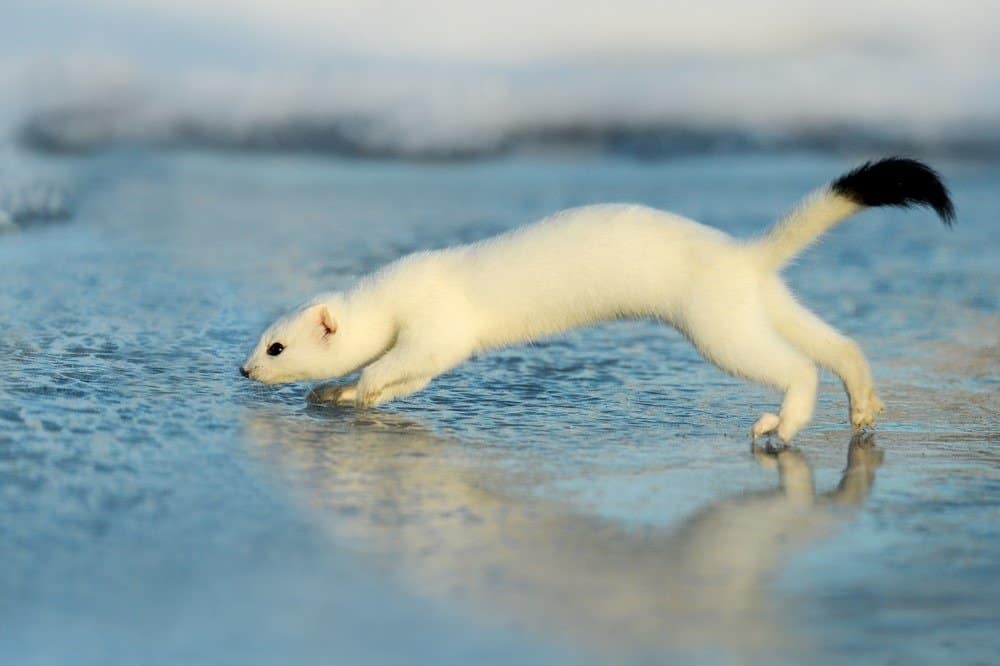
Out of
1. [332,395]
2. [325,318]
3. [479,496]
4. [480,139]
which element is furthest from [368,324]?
[480,139]

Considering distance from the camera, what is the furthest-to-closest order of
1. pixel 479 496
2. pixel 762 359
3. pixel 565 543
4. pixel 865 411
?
pixel 865 411, pixel 762 359, pixel 479 496, pixel 565 543

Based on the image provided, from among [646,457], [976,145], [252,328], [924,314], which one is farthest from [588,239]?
[976,145]

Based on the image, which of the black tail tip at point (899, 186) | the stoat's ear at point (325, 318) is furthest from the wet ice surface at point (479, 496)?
the black tail tip at point (899, 186)

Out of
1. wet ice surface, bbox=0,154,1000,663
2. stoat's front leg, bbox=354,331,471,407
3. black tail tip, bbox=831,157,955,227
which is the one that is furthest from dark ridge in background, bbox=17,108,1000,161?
black tail tip, bbox=831,157,955,227

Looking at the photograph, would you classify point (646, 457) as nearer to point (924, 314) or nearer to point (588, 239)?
point (588, 239)

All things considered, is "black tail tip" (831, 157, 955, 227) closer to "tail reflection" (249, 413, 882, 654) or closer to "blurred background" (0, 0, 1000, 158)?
"tail reflection" (249, 413, 882, 654)

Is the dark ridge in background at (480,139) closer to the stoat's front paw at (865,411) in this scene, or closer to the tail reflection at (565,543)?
the stoat's front paw at (865,411)

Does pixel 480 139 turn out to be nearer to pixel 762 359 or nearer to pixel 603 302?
→ pixel 603 302

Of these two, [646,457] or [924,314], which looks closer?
[646,457]
